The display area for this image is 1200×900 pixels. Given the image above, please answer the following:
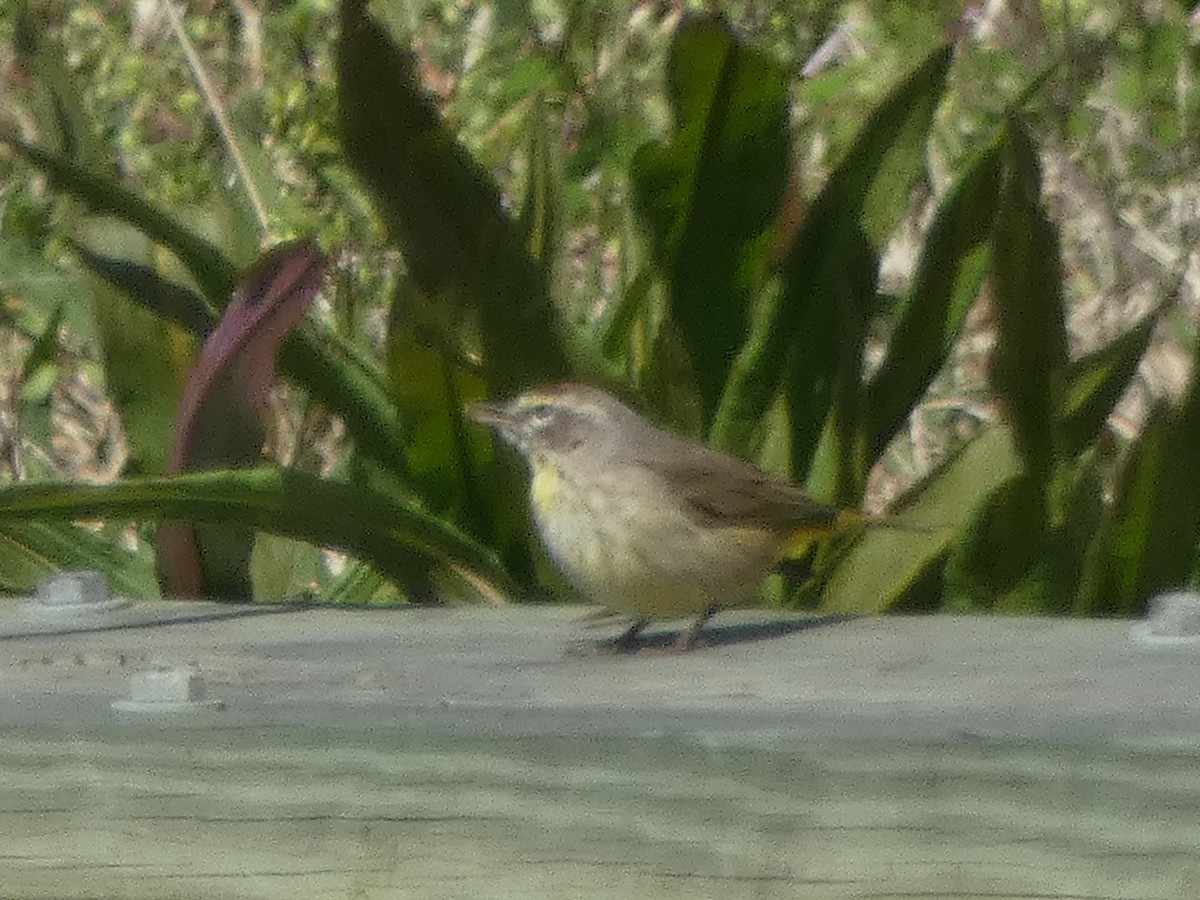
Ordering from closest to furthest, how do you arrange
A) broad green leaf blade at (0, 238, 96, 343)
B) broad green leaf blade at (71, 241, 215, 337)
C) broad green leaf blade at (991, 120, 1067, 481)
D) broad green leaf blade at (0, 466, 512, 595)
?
broad green leaf blade at (0, 466, 512, 595) < broad green leaf blade at (991, 120, 1067, 481) < broad green leaf blade at (71, 241, 215, 337) < broad green leaf blade at (0, 238, 96, 343)

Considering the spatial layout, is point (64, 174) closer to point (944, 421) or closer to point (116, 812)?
point (116, 812)

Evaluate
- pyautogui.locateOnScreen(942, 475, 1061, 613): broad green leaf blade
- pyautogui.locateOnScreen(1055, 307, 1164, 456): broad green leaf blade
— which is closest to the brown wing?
pyautogui.locateOnScreen(942, 475, 1061, 613): broad green leaf blade

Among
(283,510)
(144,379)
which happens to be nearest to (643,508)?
(283,510)

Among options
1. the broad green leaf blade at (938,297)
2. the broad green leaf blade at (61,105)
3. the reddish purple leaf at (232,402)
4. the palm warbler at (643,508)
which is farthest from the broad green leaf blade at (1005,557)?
the broad green leaf blade at (61,105)

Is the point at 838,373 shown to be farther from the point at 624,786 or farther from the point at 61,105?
the point at 624,786

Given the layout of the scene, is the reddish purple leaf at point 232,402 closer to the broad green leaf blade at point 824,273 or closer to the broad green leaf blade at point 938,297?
the broad green leaf blade at point 824,273

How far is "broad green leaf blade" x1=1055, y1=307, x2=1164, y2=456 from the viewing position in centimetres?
416

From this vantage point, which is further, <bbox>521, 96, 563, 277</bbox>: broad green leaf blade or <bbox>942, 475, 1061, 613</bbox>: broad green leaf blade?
<bbox>521, 96, 563, 277</bbox>: broad green leaf blade

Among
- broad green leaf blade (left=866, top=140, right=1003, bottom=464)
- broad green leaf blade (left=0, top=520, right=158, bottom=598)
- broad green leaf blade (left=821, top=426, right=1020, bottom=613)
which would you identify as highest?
broad green leaf blade (left=866, top=140, right=1003, bottom=464)

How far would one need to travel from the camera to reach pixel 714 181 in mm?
4105

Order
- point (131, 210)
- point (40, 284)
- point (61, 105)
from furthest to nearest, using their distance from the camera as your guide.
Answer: point (40, 284) → point (61, 105) → point (131, 210)

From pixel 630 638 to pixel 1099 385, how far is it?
1.20m

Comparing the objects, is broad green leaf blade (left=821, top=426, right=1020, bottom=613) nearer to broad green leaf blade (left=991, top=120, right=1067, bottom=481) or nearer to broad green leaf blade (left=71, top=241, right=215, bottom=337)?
broad green leaf blade (left=991, top=120, right=1067, bottom=481)

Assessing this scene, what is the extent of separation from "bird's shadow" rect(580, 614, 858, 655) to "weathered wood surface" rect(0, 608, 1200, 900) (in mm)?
446
